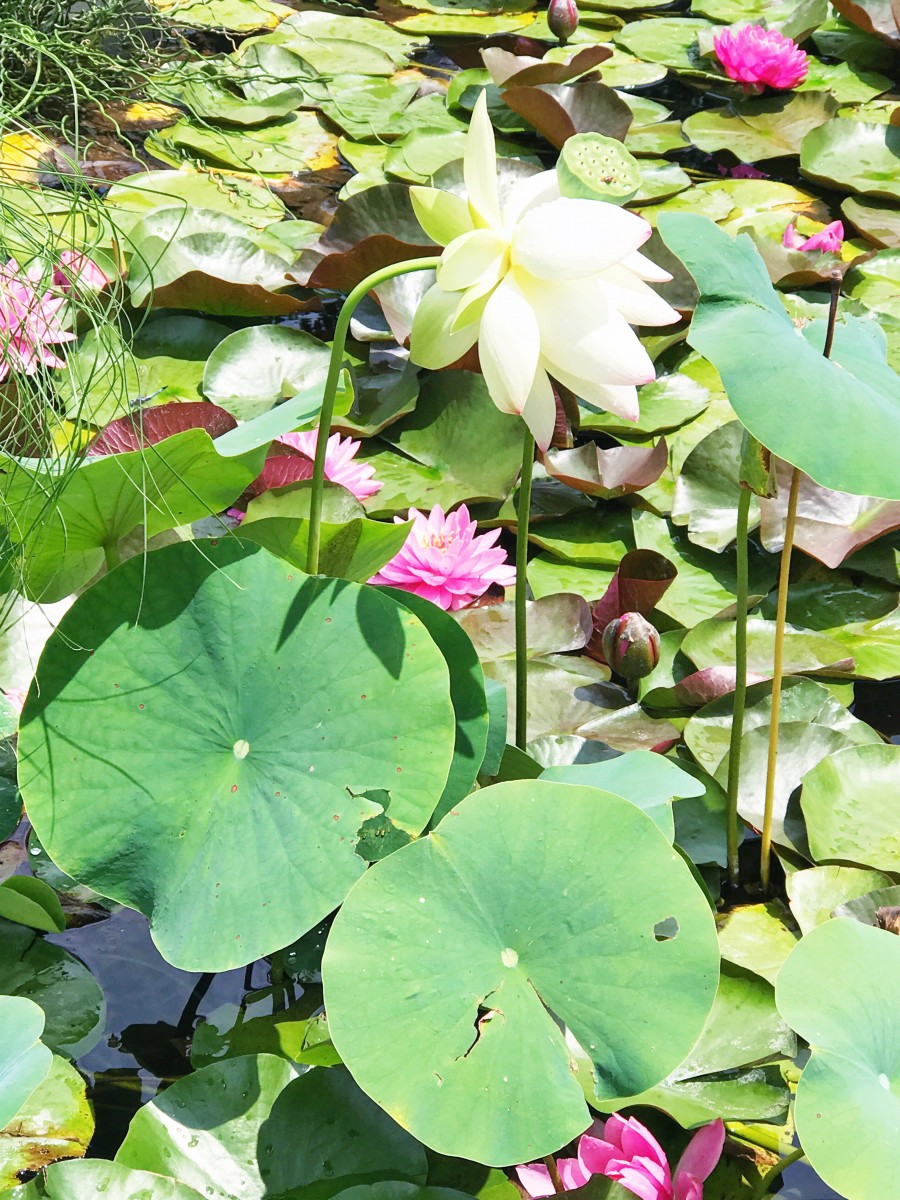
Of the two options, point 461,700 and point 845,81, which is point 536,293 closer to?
point 461,700

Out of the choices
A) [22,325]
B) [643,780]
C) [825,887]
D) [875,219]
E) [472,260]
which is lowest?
[825,887]

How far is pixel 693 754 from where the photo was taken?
130 cm

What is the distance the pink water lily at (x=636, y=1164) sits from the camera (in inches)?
33.9

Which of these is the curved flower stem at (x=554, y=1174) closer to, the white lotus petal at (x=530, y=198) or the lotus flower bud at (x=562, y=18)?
the white lotus petal at (x=530, y=198)

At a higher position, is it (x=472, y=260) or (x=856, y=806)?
(x=472, y=260)

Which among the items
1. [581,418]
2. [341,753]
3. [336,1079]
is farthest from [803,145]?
[336,1079]

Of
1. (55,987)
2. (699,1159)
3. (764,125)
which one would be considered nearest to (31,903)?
(55,987)

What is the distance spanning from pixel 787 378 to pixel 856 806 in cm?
57

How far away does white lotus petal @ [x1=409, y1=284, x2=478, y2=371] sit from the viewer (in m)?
0.87

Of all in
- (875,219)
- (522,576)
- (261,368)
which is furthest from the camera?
(875,219)

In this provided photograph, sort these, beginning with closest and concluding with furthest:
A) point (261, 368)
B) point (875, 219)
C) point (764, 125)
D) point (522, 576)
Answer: point (522, 576)
point (261, 368)
point (875, 219)
point (764, 125)

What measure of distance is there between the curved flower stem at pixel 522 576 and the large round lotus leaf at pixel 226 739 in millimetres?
A: 171

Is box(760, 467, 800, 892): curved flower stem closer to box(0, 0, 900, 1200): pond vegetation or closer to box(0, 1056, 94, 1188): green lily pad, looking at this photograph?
box(0, 0, 900, 1200): pond vegetation

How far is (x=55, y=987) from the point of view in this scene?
1050 mm
